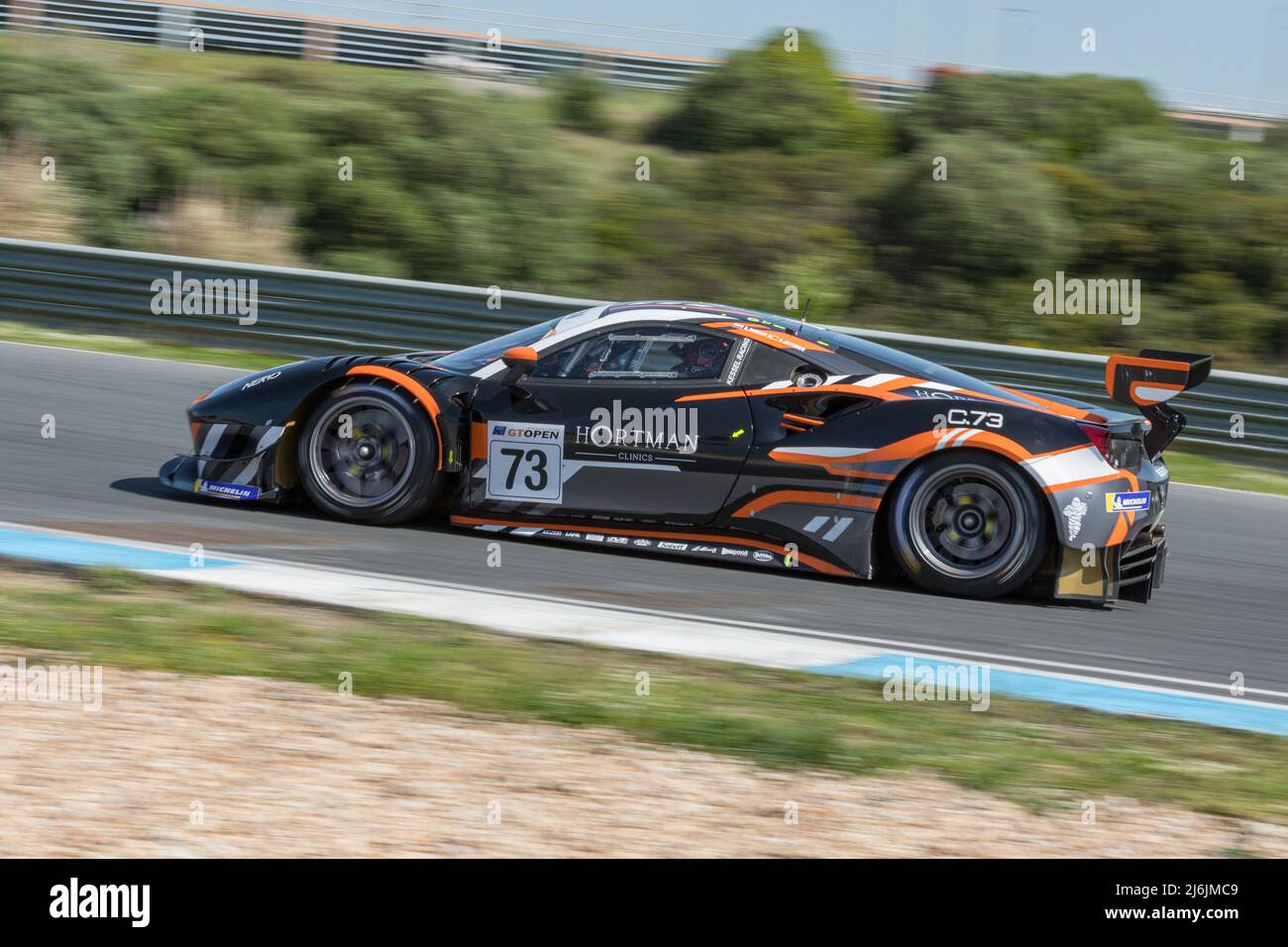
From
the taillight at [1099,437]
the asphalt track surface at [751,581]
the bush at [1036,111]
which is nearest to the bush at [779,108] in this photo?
the bush at [1036,111]

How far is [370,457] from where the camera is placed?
755cm

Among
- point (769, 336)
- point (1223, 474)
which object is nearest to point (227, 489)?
point (769, 336)

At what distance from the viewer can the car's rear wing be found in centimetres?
711

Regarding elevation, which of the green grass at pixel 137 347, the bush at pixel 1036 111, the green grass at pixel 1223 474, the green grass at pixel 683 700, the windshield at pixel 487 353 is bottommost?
the green grass at pixel 683 700

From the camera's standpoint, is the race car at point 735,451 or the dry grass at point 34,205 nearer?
the race car at point 735,451

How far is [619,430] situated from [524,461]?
51 centimetres

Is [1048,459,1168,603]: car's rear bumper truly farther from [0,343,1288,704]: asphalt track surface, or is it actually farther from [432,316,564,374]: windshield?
[432,316,564,374]: windshield

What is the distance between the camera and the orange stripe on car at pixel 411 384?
24.0 ft

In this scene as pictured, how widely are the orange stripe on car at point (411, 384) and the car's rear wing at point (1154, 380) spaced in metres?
3.32

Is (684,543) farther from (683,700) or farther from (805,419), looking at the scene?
(683,700)

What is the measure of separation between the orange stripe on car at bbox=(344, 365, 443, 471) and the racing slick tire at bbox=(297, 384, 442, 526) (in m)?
0.03

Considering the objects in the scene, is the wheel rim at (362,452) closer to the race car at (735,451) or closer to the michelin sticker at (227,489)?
the race car at (735,451)

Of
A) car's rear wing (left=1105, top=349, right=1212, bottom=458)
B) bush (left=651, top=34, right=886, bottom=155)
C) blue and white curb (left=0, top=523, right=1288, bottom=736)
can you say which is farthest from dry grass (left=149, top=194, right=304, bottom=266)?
car's rear wing (left=1105, top=349, right=1212, bottom=458)
